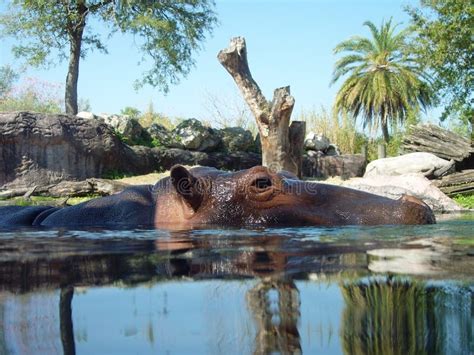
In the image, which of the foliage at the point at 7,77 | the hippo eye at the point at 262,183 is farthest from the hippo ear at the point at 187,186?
the foliage at the point at 7,77

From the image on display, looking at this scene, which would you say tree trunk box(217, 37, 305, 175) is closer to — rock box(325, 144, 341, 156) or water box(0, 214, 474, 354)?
rock box(325, 144, 341, 156)

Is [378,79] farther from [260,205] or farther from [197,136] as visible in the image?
[260,205]

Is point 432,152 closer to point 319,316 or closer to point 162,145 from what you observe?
→ point 162,145

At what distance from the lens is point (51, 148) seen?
48.4 ft

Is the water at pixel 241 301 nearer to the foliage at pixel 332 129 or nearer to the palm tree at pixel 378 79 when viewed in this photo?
the foliage at pixel 332 129

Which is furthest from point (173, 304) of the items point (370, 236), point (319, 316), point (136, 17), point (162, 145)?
point (136, 17)

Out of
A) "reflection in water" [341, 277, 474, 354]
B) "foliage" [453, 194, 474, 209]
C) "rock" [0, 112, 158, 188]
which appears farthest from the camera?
"rock" [0, 112, 158, 188]

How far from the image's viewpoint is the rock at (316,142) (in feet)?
69.8

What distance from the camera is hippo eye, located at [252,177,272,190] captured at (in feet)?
12.0

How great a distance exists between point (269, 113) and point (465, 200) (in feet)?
15.3

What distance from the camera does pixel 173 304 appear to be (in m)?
1.13

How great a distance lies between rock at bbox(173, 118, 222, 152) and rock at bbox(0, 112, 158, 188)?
2.97m

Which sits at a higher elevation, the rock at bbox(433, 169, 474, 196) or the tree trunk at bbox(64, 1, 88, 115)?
the tree trunk at bbox(64, 1, 88, 115)

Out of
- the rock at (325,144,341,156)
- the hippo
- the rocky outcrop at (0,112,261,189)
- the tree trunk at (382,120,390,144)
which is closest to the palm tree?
the tree trunk at (382,120,390,144)
